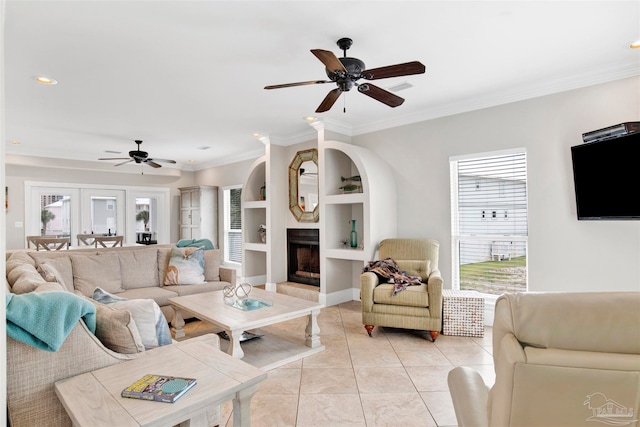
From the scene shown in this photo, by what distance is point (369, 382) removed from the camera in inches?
105

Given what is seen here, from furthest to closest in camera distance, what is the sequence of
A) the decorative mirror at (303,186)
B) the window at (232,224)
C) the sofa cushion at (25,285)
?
1. the window at (232,224)
2. the decorative mirror at (303,186)
3. the sofa cushion at (25,285)

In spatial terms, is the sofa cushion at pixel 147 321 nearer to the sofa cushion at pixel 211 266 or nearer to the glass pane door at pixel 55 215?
the sofa cushion at pixel 211 266

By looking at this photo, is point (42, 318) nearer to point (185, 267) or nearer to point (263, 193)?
point (185, 267)

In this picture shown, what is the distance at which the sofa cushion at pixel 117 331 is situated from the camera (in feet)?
5.73

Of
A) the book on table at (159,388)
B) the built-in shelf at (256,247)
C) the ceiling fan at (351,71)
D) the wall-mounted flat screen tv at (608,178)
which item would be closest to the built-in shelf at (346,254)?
the built-in shelf at (256,247)

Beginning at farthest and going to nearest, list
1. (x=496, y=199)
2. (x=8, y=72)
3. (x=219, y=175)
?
1. (x=219, y=175)
2. (x=496, y=199)
3. (x=8, y=72)

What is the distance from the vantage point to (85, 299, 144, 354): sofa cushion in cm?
175

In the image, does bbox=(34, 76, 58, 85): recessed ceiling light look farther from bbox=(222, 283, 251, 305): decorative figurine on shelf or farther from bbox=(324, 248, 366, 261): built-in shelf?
bbox=(324, 248, 366, 261): built-in shelf

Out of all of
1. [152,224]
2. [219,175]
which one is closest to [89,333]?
[219,175]

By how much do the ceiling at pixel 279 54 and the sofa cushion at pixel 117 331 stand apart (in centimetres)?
189

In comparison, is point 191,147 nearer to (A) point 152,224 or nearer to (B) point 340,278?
(A) point 152,224

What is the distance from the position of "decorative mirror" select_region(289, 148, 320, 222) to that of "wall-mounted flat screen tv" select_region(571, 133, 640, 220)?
3.33 m

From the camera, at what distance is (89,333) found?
1638 mm

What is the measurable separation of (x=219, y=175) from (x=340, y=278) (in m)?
4.33
